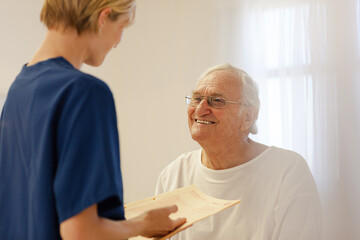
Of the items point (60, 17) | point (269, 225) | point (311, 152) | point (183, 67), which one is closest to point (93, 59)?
point (60, 17)

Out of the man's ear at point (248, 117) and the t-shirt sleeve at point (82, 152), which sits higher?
the t-shirt sleeve at point (82, 152)

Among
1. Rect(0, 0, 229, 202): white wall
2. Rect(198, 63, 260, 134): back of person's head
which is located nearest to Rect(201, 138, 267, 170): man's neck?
Rect(198, 63, 260, 134): back of person's head

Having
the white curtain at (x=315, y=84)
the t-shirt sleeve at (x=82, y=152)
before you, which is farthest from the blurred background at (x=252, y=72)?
the t-shirt sleeve at (x=82, y=152)

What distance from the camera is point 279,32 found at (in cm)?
297

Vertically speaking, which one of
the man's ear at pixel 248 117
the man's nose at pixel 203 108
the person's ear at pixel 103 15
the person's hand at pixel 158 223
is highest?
the person's ear at pixel 103 15

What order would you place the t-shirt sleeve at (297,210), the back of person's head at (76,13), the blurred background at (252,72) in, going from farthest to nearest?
the blurred background at (252,72) < the t-shirt sleeve at (297,210) < the back of person's head at (76,13)

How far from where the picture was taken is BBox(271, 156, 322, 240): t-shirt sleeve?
62.5 inches

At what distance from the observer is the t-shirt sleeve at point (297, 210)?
1587 millimetres

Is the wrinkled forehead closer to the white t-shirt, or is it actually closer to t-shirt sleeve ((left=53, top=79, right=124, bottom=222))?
the white t-shirt

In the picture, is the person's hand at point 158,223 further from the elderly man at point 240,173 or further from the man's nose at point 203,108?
the man's nose at point 203,108

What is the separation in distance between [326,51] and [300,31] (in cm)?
25

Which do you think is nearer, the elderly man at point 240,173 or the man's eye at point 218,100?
the elderly man at point 240,173

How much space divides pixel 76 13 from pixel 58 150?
0.30 meters

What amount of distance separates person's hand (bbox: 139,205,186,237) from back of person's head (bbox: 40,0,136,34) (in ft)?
1.41
